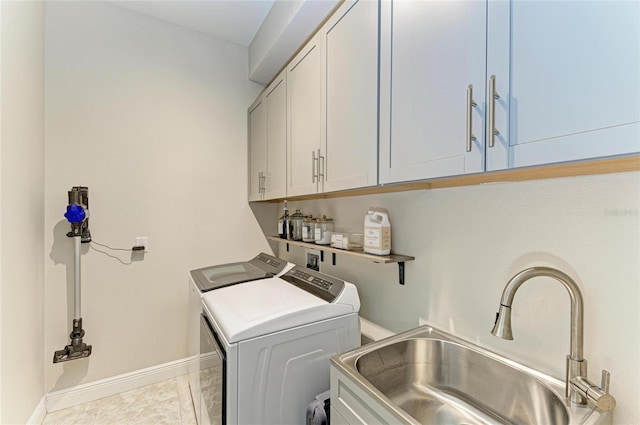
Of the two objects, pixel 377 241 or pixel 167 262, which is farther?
pixel 167 262

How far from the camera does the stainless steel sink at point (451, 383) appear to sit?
3.08 ft

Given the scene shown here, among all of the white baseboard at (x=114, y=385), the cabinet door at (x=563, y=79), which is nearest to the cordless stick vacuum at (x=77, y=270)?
the white baseboard at (x=114, y=385)

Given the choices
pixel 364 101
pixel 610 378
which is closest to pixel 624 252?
pixel 610 378

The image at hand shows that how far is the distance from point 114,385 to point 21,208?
143 centimetres

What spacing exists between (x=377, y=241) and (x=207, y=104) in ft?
6.46

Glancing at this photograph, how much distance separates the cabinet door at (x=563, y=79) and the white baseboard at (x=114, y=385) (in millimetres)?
2083

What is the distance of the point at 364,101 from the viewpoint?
1239mm

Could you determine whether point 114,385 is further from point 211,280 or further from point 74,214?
point 74,214

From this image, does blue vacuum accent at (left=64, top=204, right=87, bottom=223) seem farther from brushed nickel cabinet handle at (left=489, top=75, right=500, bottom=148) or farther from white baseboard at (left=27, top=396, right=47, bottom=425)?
brushed nickel cabinet handle at (left=489, top=75, right=500, bottom=148)

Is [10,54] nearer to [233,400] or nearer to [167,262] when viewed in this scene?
[167,262]

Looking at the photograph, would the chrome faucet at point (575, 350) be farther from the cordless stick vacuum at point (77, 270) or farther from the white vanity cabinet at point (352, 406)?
the cordless stick vacuum at point (77, 270)

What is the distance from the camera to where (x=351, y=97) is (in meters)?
1.32

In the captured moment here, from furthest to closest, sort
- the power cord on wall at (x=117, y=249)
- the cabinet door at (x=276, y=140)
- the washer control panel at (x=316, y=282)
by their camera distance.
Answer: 1. the power cord on wall at (x=117, y=249)
2. the cabinet door at (x=276, y=140)
3. the washer control panel at (x=316, y=282)

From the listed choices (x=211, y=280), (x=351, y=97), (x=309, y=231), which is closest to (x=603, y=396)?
(x=351, y=97)
